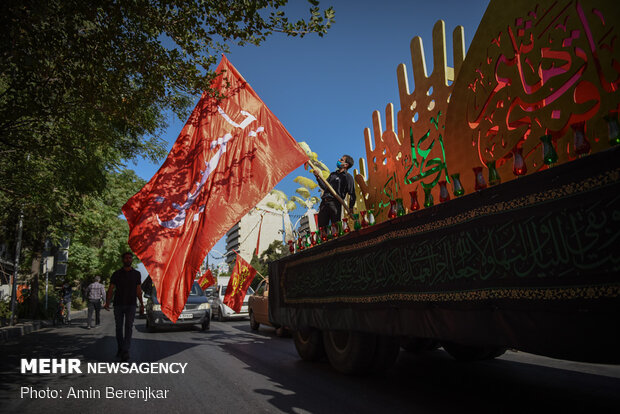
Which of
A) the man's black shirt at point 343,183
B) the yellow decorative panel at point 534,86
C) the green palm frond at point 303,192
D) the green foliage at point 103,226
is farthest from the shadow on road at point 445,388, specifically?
the green palm frond at point 303,192

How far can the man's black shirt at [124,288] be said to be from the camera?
717 cm

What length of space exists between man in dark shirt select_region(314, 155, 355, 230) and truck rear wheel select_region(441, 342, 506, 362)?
2.97 metres

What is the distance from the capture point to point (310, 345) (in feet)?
21.1

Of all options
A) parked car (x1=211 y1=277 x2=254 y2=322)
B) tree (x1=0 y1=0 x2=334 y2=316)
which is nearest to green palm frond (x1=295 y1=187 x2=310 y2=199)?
parked car (x1=211 y1=277 x2=254 y2=322)

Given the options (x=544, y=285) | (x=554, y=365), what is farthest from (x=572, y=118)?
(x=554, y=365)

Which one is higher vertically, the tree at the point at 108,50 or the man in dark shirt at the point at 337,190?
the tree at the point at 108,50

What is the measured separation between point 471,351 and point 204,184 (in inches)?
197

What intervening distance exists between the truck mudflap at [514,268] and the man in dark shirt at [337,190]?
2.71 m

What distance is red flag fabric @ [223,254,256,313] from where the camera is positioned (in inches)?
525

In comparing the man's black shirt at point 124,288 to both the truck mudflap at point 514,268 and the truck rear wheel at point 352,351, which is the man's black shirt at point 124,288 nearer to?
the truck rear wheel at point 352,351

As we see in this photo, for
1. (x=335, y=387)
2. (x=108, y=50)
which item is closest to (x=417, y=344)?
(x=335, y=387)

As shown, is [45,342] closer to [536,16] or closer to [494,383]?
[494,383]

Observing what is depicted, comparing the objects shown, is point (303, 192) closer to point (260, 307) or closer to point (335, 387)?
point (260, 307)

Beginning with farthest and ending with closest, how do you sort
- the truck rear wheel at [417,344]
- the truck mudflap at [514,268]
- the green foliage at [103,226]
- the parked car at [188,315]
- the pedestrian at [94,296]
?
the pedestrian at [94,296] < the green foliage at [103,226] < the parked car at [188,315] < the truck rear wheel at [417,344] < the truck mudflap at [514,268]
